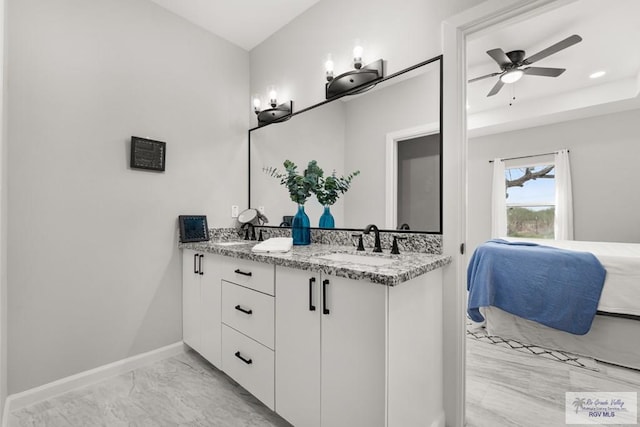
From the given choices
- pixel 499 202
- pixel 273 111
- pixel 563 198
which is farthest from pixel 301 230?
pixel 563 198

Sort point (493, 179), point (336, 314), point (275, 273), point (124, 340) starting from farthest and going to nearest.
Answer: point (493, 179) → point (124, 340) → point (275, 273) → point (336, 314)

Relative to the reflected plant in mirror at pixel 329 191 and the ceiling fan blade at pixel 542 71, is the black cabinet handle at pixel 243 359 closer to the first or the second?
the reflected plant in mirror at pixel 329 191

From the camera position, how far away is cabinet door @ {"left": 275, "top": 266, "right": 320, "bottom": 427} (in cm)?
119

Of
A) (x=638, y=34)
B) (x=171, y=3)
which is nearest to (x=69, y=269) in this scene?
(x=171, y=3)

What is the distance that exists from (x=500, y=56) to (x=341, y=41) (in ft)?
5.55

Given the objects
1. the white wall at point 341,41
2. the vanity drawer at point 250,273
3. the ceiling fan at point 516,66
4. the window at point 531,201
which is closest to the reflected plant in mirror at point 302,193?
the vanity drawer at point 250,273

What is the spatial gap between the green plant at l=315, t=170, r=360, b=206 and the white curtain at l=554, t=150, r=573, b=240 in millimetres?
4123

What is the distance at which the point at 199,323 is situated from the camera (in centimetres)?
201

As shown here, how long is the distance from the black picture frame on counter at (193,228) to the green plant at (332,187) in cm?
101

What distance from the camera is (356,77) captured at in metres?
1.79

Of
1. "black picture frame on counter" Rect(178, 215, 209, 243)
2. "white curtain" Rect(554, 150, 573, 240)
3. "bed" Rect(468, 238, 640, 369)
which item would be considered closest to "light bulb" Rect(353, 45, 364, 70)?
"black picture frame on counter" Rect(178, 215, 209, 243)

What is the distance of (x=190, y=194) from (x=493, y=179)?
479 centimetres

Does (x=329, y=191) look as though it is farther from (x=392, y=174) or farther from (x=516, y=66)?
(x=516, y=66)

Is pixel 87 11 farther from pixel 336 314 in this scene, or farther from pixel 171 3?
pixel 336 314
